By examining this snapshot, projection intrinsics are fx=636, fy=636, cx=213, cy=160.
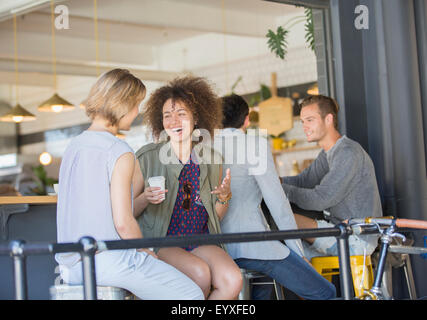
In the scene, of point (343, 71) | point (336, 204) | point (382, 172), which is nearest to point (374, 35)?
point (343, 71)

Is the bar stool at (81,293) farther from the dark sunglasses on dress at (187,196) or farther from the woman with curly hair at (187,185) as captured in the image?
the dark sunglasses on dress at (187,196)

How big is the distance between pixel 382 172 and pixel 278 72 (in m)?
5.14

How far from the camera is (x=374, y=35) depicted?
414 centimetres

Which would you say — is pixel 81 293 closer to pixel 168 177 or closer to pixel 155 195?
pixel 155 195

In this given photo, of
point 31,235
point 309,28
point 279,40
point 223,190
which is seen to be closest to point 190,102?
point 223,190

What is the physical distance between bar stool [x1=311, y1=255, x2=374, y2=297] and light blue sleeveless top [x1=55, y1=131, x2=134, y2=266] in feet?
4.72

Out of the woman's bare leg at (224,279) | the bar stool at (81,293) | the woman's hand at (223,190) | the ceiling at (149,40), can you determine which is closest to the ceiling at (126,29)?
the ceiling at (149,40)

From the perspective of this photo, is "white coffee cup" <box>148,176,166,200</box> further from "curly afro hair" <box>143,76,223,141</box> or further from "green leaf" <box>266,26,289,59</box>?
"green leaf" <box>266,26,289,59</box>

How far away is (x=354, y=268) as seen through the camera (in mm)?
3203

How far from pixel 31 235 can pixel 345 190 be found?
1751 millimetres

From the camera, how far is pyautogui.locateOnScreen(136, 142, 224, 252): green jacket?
2.62m

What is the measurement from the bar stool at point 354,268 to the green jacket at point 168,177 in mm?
865

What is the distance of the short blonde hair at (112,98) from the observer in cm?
225

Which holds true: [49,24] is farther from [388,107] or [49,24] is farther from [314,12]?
[388,107]
